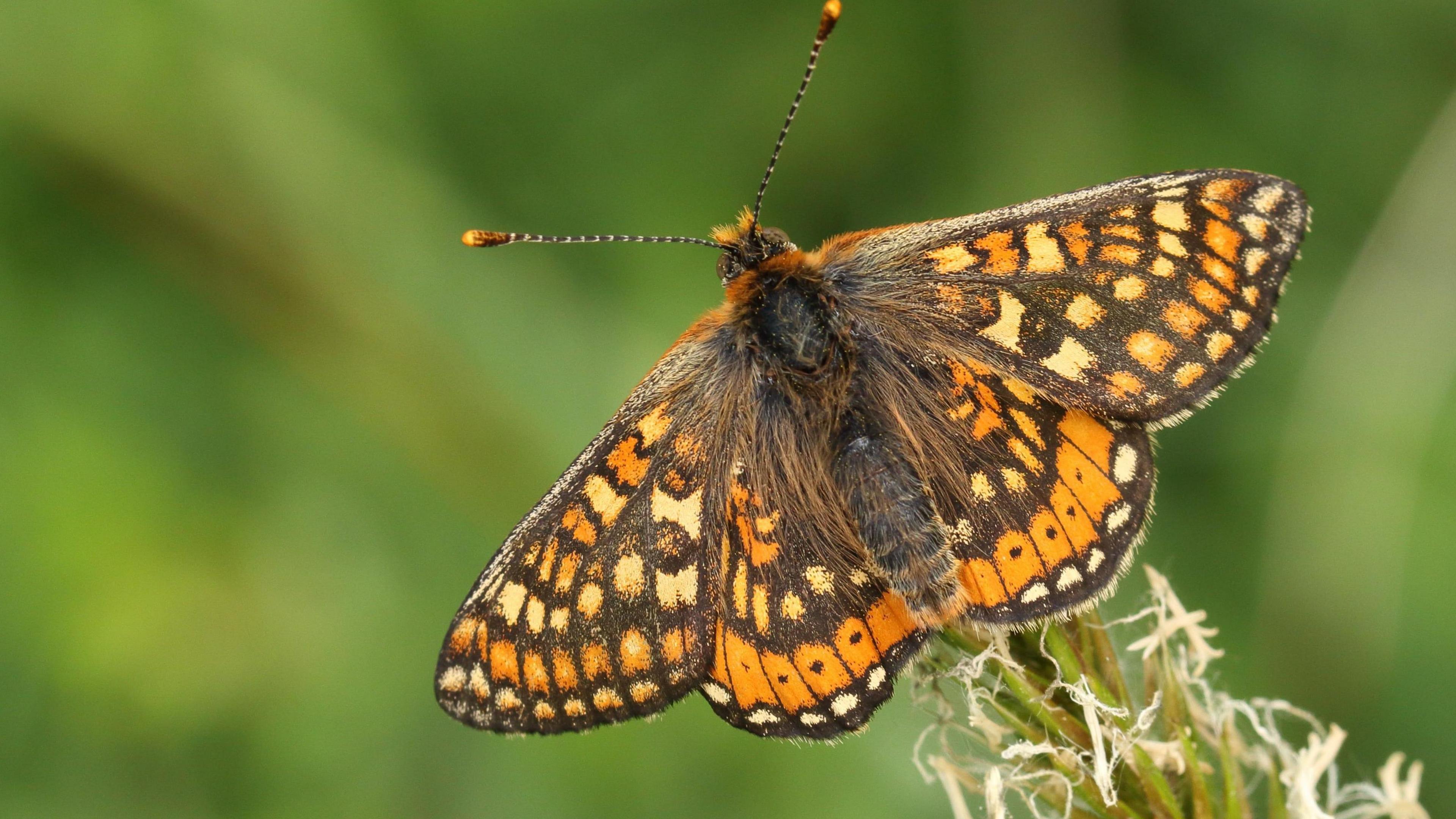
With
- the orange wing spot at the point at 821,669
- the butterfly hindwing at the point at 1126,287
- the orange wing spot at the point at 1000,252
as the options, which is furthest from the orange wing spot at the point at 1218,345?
the orange wing spot at the point at 821,669

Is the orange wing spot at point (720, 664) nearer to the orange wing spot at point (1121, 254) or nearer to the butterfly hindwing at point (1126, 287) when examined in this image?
the butterfly hindwing at point (1126, 287)

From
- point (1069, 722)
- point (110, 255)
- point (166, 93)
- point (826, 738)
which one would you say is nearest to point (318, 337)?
point (110, 255)

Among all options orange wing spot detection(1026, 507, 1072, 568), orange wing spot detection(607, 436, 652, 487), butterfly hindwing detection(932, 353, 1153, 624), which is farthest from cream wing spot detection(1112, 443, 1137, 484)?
orange wing spot detection(607, 436, 652, 487)

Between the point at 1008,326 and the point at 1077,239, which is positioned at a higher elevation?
the point at 1077,239

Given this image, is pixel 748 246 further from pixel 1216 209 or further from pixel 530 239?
pixel 1216 209

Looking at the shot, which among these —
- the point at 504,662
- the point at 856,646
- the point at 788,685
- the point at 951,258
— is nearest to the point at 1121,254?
the point at 951,258

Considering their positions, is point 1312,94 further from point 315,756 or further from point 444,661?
point 315,756
